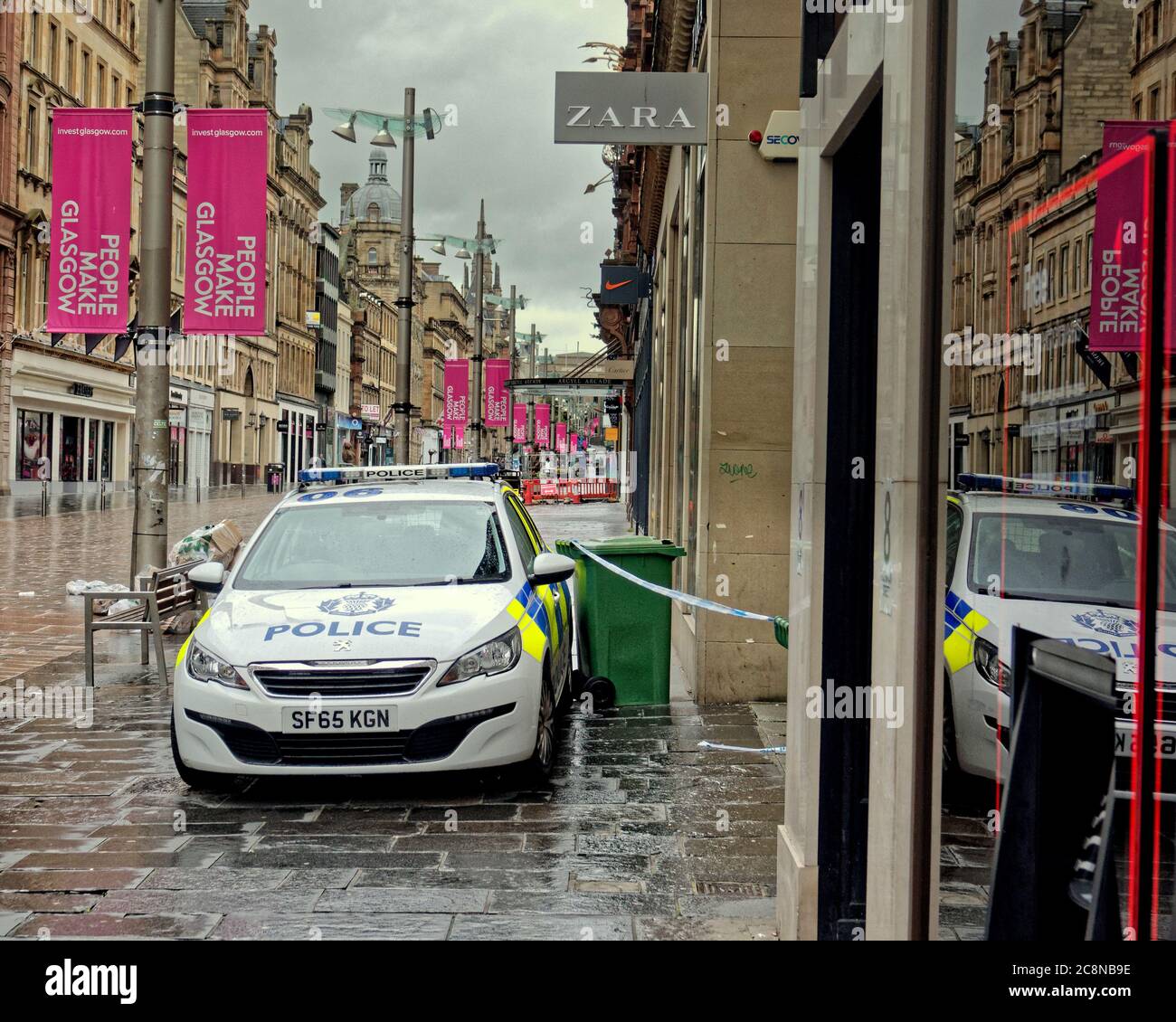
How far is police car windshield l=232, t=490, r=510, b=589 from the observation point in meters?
7.66

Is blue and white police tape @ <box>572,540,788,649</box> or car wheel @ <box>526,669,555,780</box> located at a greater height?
blue and white police tape @ <box>572,540,788,649</box>

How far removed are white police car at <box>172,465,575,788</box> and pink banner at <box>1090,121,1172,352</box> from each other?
4.82 meters

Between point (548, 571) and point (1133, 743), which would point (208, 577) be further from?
point (1133, 743)

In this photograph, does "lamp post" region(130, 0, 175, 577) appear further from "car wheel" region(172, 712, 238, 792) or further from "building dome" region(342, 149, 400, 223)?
"building dome" region(342, 149, 400, 223)

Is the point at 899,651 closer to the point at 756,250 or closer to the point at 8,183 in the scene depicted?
the point at 756,250

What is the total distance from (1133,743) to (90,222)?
14053mm

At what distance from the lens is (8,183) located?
46000 millimetres

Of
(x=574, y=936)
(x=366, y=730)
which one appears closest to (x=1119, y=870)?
(x=574, y=936)

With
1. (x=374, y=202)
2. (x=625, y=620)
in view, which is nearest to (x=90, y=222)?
(x=625, y=620)

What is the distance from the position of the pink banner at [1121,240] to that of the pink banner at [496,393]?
49.7 m

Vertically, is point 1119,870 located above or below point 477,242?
below

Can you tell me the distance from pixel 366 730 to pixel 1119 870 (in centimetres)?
474

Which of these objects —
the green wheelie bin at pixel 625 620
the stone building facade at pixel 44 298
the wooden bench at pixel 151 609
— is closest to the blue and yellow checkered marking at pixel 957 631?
the green wheelie bin at pixel 625 620

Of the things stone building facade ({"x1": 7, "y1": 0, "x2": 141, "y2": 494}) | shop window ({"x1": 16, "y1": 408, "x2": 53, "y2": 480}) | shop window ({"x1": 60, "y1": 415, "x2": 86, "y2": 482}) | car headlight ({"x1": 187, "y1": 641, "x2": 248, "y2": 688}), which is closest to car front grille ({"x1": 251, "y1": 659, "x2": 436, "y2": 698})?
car headlight ({"x1": 187, "y1": 641, "x2": 248, "y2": 688})
